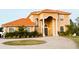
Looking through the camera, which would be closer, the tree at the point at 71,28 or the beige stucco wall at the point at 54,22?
the tree at the point at 71,28

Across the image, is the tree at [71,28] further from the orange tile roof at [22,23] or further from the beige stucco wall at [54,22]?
the orange tile roof at [22,23]

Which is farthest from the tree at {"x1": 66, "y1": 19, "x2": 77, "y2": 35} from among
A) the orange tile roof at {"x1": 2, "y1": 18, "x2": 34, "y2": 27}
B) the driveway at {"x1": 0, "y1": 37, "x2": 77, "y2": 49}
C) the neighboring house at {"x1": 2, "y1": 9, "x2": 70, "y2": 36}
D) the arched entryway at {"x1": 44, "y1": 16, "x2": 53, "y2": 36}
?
the orange tile roof at {"x1": 2, "y1": 18, "x2": 34, "y2": 27}

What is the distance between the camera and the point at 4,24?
918 cm

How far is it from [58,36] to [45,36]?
369 mm

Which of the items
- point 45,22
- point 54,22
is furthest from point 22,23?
point 54,22

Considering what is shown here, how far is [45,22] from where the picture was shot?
9.34 metres

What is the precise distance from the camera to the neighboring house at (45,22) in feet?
30.3

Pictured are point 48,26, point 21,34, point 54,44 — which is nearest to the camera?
point 54,44

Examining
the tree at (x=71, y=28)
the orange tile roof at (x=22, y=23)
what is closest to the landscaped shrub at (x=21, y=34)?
the orange tile roof at (x=22, y=23)

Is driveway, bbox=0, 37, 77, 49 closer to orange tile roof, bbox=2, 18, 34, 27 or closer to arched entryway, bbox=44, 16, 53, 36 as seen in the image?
arched entryway, bbox=44, 16, 53, 36

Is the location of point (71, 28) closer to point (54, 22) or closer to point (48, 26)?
point (54, 22)

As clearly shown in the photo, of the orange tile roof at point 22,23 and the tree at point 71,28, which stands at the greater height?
the orange tile roof at point 22,23
